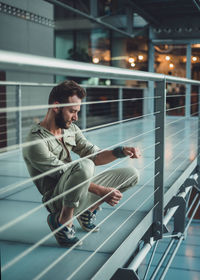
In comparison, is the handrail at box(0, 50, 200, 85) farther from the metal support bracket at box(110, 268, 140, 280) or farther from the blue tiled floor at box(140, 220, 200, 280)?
the blue tiled floor at box(140, 220, 200, 280)

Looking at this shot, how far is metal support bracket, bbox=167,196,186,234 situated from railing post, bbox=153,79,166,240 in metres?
0.69

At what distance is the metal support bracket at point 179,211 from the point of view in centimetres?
303

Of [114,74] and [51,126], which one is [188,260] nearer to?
[51,126]

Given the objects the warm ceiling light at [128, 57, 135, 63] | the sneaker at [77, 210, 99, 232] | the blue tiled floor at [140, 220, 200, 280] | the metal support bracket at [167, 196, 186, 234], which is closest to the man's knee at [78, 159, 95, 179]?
the sneaker at [77, 210, 99, 232]

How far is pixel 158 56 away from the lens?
10977 mm

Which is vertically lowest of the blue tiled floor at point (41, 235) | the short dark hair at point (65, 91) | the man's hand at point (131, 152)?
the blue tiled floor at point (41, 235)

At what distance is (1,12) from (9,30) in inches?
12.1

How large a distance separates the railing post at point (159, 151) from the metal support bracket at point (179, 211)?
692mm

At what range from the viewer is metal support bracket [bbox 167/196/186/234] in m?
3.03

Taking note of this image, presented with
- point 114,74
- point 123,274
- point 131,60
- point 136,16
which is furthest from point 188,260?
point 136,16

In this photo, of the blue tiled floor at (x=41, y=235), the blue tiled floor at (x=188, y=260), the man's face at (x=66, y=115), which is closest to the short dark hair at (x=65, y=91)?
the man's face at (x=66, y=115)

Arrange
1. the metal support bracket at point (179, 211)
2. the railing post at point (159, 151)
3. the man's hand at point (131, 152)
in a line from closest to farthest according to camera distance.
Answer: the man's hand at point (131, 152) → the railing post at point (159, 151) → the metal support bracket at point (179, 211)

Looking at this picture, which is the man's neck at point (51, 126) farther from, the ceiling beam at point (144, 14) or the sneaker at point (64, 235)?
the ceiling beam at point (144, 14)

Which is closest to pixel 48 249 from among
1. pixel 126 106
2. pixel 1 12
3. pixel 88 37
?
pixel 1 12
